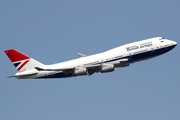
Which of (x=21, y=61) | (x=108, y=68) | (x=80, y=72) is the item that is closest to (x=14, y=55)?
(x=21, y=61)

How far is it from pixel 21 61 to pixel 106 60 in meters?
22.3

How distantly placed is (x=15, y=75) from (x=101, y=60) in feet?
70.5

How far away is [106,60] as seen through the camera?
206 ft

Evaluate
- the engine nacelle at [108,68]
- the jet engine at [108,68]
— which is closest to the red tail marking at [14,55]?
the jet engine at [108,68]

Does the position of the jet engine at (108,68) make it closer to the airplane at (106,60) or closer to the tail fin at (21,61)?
the airplane at (106,60)

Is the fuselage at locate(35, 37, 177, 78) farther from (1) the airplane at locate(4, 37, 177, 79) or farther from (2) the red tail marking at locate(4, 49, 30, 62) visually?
(2) the red tail marking at locate(4, 49, 30, 62)

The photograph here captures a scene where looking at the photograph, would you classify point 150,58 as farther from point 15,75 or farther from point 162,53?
point 15,75

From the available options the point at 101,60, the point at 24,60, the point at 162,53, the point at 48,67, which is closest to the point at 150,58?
the point at 162,53

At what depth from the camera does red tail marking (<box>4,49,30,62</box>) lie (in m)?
69.6

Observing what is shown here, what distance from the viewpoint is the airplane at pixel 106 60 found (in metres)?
61.6

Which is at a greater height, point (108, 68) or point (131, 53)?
point (131, 53)

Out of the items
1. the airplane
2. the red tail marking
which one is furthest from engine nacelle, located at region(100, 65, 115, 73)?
the red tail marking

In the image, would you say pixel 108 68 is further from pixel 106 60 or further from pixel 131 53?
pixel 131 53

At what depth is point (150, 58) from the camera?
208ft
